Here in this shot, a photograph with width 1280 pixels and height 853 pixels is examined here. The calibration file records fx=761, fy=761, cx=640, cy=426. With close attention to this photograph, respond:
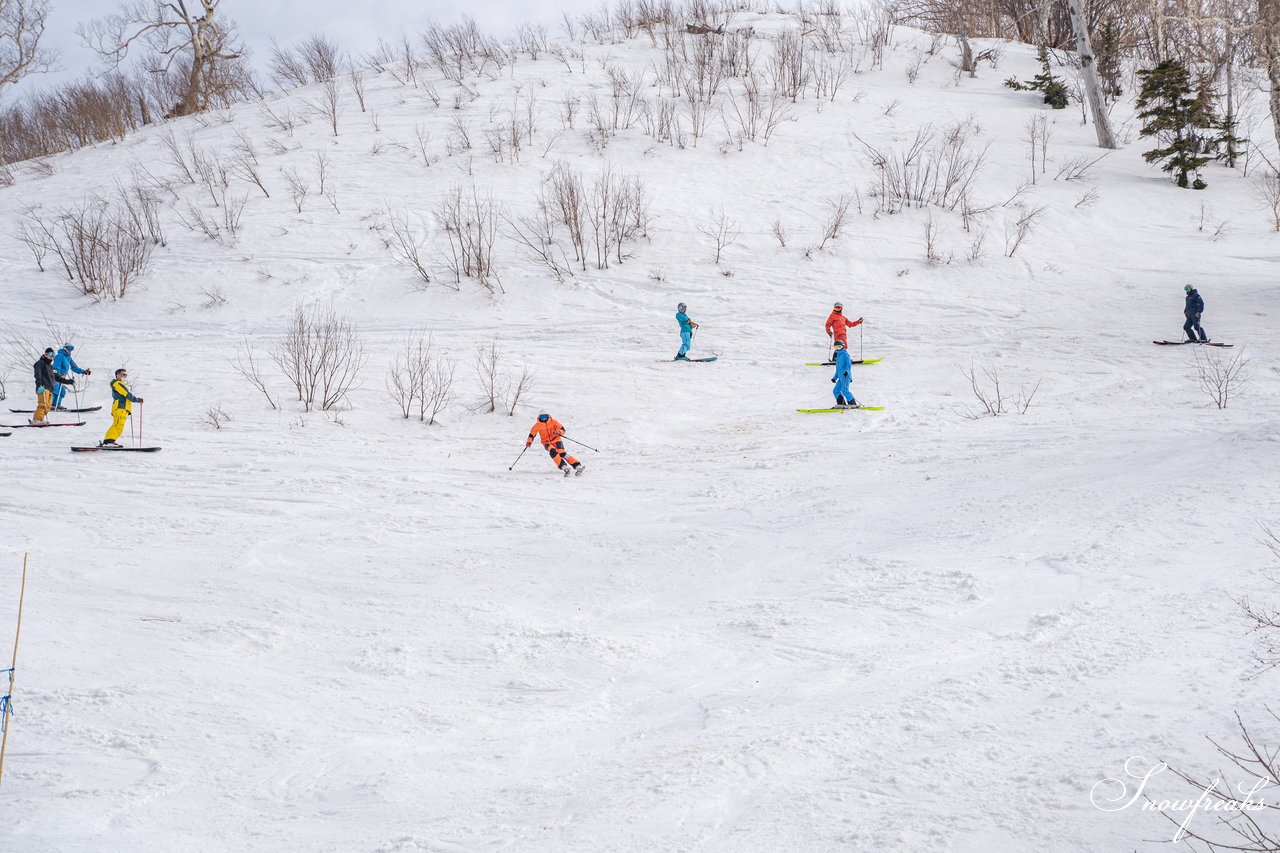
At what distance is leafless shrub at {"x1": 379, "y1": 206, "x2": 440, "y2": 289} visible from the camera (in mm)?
21406

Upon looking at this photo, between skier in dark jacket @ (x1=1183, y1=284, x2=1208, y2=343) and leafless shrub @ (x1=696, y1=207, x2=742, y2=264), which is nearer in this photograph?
skier in dark jacket @ (x1=1183, y1=284, x2=1208, y2=343)

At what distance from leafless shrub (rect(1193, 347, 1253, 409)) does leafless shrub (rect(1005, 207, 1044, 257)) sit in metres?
7.57

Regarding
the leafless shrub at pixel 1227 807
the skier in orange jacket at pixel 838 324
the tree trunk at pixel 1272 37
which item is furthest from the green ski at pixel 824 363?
the leafless shrub at pixel 1227 807

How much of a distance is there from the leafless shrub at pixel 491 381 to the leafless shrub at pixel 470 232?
191 inches

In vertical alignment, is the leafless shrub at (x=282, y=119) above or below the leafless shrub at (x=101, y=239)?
above

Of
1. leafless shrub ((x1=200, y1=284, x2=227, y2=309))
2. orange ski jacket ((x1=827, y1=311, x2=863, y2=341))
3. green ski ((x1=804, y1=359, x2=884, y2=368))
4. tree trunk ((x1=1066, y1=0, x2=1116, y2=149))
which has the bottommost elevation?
green ski ((x1=804, y1=359, x2=884, y2=368))

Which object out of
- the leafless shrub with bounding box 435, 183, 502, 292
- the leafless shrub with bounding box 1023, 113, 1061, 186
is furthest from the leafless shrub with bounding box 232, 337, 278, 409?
the leafless shrub with bounding box 1023, 113, 1061, 186

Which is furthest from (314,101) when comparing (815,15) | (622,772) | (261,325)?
(622,772)

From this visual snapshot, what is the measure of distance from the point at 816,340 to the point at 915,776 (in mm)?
14129

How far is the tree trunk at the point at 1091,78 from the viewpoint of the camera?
24.8 meters

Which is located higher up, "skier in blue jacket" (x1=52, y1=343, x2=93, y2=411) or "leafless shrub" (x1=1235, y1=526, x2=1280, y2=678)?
"skier in blue jacket" (x1=52, y1=343, x2=93, y2=411)

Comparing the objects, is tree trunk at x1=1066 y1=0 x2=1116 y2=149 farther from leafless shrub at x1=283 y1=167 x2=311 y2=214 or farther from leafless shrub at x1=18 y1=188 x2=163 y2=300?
leafless shrub at x1=18 y1=188 x2=163 y2=300

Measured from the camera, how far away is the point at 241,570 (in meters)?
7.86

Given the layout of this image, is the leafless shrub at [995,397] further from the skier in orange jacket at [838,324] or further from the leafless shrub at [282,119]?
the leafless shrub at [282,119]
